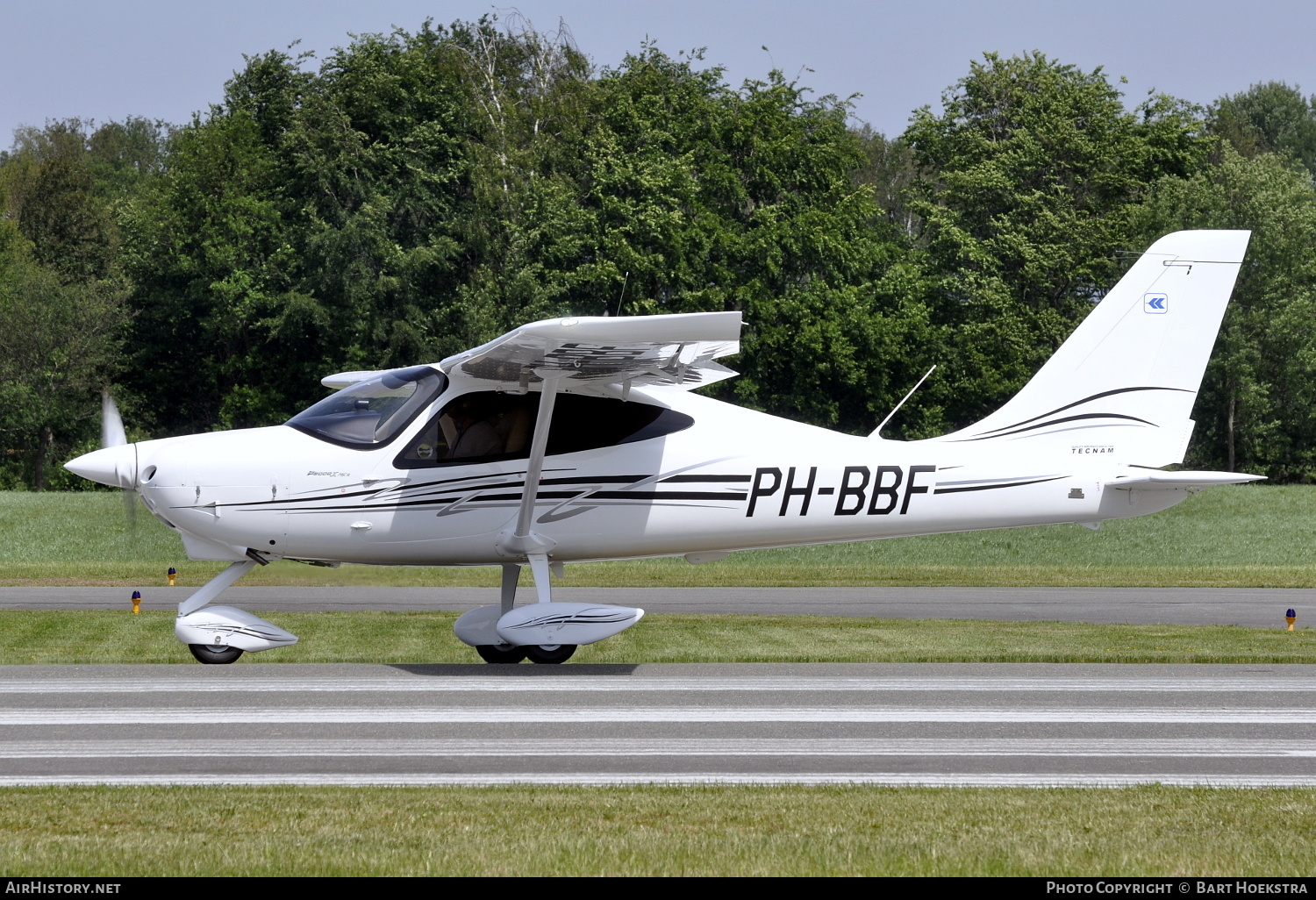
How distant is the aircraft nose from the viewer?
11312 millimetres

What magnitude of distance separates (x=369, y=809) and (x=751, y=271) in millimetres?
42039

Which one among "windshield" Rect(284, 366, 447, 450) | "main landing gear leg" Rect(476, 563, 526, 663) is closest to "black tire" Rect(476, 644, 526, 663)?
"main landing gear leg" Rect(476, 563, 526, 663)

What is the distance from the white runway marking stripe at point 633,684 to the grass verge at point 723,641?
1386 millimetres

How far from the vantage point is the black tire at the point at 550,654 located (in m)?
11.9

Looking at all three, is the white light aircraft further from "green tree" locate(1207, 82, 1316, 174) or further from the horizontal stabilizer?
"green tree" locate(1207, 82, 1316, 174)

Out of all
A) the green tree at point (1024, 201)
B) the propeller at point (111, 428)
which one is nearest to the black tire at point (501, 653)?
the propeller at point (111, 428)

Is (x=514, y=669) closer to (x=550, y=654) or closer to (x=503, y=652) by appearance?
(x=550, y=654)

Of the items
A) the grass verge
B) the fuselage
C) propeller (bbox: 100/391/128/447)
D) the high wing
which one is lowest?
the grass verge

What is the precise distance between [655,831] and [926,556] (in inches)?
1042

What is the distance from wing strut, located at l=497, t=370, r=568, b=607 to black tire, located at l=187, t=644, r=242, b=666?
7.85ft

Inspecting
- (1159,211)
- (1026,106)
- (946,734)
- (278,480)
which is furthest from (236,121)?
(946,734)

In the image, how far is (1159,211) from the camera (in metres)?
47.3

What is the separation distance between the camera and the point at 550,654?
12.0 m

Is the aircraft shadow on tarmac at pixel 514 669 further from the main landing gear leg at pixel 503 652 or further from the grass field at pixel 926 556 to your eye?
the grass field at pixel 926 556
